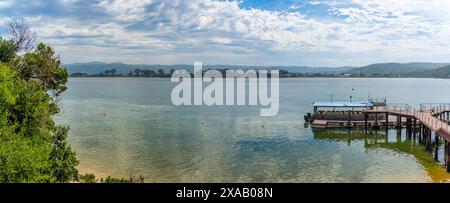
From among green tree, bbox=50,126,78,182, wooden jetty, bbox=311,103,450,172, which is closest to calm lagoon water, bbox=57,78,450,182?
wooden jetty, bbox=311,103,450,172

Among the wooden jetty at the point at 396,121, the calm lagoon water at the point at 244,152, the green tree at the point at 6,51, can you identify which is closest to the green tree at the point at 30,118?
the green tree at the point at 6,51

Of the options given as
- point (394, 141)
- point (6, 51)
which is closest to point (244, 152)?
point (394, 141)

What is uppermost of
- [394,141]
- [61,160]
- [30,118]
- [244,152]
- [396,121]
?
[30,118]

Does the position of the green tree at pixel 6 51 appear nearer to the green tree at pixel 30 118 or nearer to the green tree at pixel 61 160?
the green tree at pixel 30 118

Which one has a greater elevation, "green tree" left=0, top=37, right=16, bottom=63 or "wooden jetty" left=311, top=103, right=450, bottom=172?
"green tree" left=0, top=37, right=16, bottom=63

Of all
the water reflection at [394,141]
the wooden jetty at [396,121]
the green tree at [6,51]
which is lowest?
the water reflection at [394,141]

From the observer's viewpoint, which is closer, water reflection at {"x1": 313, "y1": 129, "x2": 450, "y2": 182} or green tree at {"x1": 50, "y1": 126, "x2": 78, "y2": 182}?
green tree at {"x1": 50, "y1": 126, "x2": 78, "y2": 182}

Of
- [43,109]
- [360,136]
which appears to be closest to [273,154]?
[360,136]

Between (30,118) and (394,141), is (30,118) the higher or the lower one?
the higher one

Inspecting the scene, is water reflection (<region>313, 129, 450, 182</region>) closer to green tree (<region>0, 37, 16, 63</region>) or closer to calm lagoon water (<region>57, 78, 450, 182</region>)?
calm lagoon water (<region>57, 78, 450, 182</region>)

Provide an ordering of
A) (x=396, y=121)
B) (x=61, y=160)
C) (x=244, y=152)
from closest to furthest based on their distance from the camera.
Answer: (x=61, y=160) → (x=244, y=152) → (x=396, y=121)

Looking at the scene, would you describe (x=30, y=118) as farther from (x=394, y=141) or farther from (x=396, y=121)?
(x=396, y=121)

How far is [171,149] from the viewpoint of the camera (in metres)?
45.3
